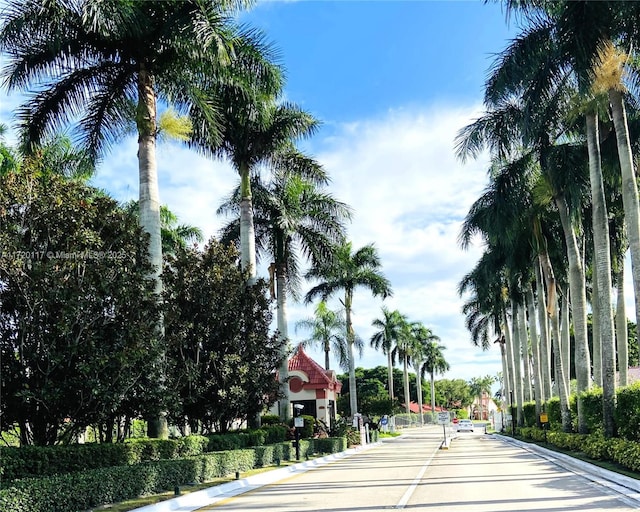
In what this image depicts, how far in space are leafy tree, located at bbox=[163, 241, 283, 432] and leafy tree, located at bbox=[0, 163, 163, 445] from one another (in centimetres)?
608

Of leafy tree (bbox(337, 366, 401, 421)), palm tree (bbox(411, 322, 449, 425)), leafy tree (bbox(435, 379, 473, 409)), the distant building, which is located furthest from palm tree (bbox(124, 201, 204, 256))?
the distant building

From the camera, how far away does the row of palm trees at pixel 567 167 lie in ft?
56.0

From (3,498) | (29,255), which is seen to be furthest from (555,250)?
(3,498)

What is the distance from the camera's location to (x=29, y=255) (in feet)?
42.1

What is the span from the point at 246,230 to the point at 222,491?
13490 millimetres

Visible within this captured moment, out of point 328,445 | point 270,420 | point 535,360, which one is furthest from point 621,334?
point 270,420

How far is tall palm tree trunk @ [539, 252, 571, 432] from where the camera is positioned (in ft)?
90.5

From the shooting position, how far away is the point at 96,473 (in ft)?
38.0

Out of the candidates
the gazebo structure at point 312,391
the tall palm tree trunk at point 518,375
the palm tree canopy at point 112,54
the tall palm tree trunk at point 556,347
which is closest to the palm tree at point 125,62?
the palm tree canopy at point 112,54

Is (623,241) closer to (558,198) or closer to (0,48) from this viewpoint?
(558,198)

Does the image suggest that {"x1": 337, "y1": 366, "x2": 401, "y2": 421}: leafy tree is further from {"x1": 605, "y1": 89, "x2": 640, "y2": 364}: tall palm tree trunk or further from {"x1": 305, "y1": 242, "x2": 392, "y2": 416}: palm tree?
{"x1": 605, "y1": 89, "x2": 640, "y2": 364}: tall palm tree trunk

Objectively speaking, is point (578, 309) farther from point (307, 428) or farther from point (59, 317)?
point (59, 317)

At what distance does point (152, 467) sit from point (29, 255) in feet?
16.9

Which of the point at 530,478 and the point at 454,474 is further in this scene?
the point at 454,474
